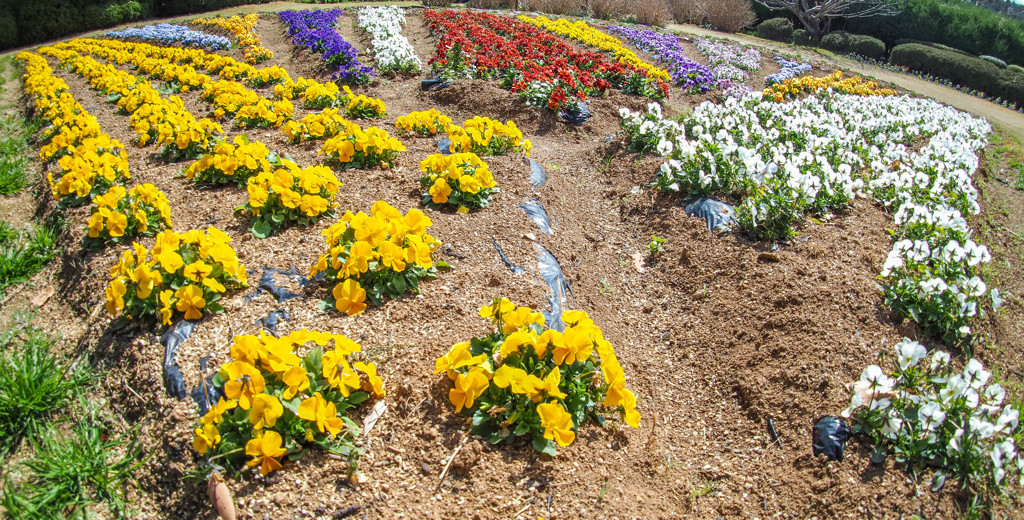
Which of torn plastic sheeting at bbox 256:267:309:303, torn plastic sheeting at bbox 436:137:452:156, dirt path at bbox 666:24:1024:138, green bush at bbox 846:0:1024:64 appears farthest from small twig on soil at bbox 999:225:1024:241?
green bush at bbox 846:0:1024:64

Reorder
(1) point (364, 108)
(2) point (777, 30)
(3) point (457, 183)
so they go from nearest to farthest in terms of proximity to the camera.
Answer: (3) point (457, 183) < (1) point (364, 108) < (2) point (777, 30)

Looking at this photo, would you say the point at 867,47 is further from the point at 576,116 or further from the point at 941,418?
the point at 941,418

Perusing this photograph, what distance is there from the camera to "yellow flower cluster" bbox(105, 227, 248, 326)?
2.82 m

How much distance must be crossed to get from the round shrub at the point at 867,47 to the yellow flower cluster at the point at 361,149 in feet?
93.8

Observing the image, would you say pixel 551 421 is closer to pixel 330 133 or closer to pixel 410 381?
pixel 410 381

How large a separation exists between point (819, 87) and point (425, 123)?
10.9 metres

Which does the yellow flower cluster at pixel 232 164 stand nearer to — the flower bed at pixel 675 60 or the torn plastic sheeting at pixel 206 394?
the torn plastic sheeting at pixel 206 394

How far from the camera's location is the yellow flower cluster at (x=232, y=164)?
4625mm

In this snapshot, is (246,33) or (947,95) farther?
(947,95)

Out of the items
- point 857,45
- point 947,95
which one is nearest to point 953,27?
point 857,45

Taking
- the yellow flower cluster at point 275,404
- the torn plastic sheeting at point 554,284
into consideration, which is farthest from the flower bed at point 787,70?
the yellow flower cluster at point 275,404

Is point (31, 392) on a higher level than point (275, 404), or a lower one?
lower

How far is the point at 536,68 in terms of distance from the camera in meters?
10.1

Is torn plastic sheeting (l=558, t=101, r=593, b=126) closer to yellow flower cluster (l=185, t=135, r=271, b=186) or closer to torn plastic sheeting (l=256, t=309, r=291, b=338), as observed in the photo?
yellow flower cluster (l=185, t=135, r=271, b=186)
